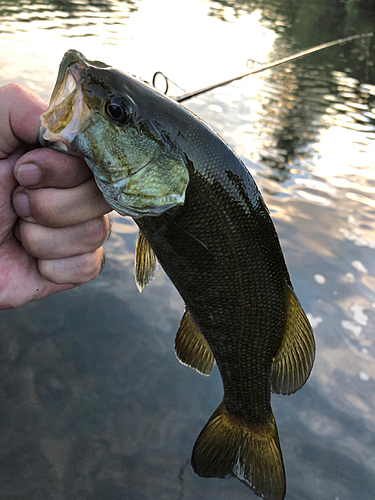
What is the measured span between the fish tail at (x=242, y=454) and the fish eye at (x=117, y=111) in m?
1.58

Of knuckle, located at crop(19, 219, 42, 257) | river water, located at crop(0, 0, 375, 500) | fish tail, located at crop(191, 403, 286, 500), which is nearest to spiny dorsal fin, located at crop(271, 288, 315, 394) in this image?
fish tail, located at crop(191, 403, 286, 500)

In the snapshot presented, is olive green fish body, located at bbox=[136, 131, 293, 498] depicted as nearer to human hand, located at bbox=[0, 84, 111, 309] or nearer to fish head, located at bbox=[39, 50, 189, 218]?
fish head, located at bbox=[39, 50, 189, 218]

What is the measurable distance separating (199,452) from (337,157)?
24.9 feet

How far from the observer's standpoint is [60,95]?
141 cm

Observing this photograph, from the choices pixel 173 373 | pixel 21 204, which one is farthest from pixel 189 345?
pixel 173 373

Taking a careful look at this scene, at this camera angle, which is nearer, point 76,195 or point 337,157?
point 76,195

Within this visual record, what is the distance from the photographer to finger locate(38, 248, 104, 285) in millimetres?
1950

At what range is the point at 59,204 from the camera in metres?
1.67

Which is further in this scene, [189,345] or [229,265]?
[189,345]

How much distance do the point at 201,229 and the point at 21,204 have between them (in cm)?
77

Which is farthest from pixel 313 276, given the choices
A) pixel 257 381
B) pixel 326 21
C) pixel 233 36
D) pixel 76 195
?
pixel 326 21

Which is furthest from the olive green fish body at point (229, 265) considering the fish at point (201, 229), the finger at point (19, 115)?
the finger at point (19, 115)

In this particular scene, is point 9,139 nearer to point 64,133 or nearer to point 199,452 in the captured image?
point 64,133

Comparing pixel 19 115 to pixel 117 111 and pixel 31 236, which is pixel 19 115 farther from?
pixel 31 236
